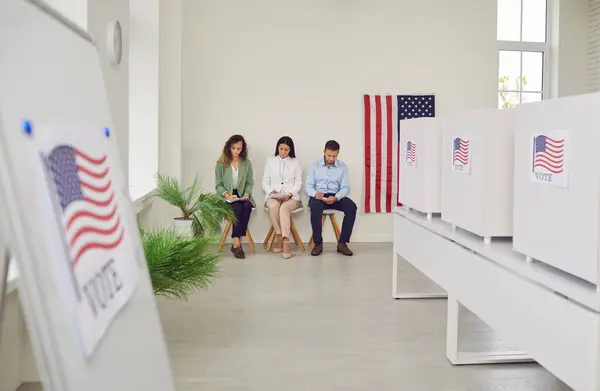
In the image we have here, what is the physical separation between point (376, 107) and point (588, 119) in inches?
200

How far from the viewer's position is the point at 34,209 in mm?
938

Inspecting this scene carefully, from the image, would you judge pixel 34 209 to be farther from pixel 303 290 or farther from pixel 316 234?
pixel 316 234

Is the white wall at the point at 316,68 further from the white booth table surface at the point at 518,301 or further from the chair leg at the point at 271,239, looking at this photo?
the white booth table surface at the point at 518,301

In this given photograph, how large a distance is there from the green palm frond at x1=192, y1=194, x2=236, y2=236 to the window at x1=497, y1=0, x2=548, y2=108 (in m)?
4.01

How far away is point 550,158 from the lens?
2010 mm

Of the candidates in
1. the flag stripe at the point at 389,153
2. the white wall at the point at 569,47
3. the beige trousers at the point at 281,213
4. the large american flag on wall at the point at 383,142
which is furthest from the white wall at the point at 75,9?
the white wall at the point at 569,47

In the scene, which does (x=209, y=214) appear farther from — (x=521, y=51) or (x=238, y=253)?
(x=521, y=51)

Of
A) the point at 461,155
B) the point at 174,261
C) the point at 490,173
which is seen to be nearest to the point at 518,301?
the point at 490,173

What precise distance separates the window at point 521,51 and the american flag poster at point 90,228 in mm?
6668

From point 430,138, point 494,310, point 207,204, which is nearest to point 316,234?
point 207,204

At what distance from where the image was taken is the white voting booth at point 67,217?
0.91 m

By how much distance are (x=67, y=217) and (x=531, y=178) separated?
1.71 meters

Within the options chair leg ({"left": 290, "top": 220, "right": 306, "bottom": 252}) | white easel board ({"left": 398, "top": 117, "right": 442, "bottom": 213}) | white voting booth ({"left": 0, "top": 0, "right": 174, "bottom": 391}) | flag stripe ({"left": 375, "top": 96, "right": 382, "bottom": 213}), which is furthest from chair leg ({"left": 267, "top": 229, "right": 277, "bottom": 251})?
white voting booth ({"left": 0, "top": 0, "right": 174, "bottom": 391})

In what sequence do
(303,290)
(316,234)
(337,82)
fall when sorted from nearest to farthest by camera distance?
(303,290)
(316,234)
(337,82)
